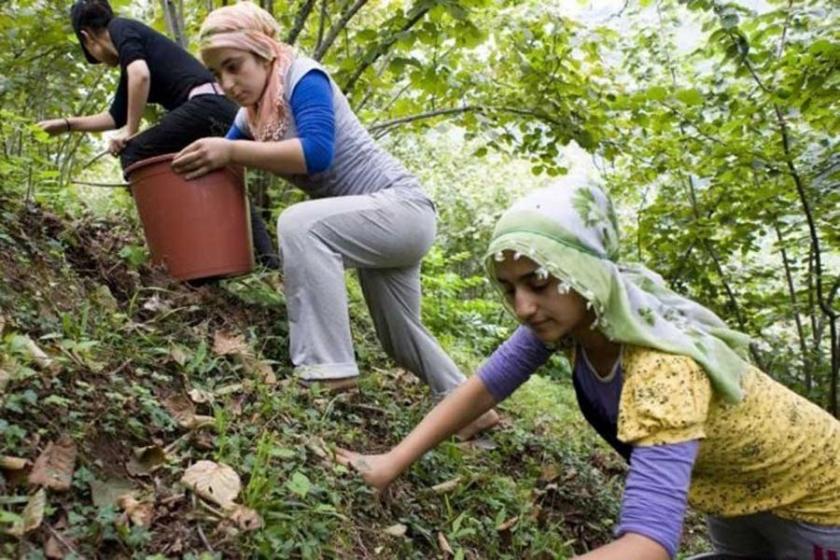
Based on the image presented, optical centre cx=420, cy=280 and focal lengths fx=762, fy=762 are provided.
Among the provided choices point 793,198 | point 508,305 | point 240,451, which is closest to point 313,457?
point 240,451

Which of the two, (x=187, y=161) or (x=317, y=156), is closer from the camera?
(x=317, y=156)

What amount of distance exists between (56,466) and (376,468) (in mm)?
907

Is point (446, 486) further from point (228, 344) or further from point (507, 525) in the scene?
point (228, 344)

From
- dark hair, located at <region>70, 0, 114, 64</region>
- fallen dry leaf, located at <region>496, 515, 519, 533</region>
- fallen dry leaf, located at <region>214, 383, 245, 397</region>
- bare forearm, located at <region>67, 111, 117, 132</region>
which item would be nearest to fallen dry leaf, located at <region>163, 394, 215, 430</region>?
fallen dry leaf, located at <region>214, 383, 245, 397</region>

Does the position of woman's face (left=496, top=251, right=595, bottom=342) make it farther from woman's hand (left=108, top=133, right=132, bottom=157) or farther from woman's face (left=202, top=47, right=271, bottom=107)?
woman's hand (left=108, top=133, right=132, bottom=157)

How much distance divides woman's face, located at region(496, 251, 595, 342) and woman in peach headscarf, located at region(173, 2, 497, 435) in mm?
995

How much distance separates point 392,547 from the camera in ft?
6.98

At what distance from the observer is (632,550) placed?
5.47 feet

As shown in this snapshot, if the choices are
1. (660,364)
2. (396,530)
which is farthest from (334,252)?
(660,364)

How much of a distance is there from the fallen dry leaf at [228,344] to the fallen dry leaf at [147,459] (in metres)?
0.85

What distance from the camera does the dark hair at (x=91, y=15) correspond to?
3.64m

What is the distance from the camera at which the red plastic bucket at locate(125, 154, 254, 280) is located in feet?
9.80

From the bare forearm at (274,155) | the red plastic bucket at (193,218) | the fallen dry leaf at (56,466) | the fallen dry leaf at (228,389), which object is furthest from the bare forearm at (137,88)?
the fallen dry leaf at (56,466)

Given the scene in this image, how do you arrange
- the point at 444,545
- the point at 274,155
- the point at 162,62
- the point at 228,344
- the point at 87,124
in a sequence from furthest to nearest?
the point at 87,124 → the point at 162,62 → the point at 228,344 → the point at 274,155 → the point at 444,545
